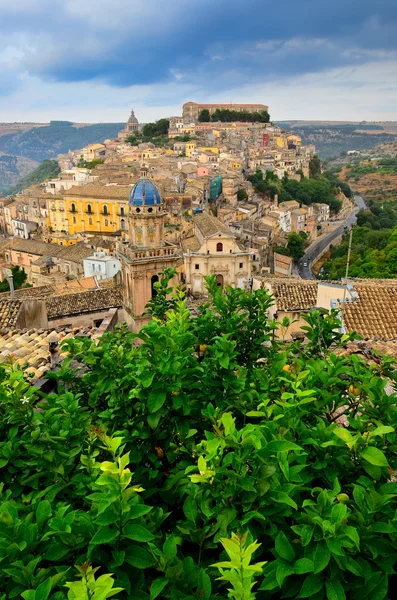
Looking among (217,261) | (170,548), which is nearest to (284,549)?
(170,548)

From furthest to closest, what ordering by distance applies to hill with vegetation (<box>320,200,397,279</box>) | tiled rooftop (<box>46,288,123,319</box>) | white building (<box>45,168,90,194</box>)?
white building (<box>45,168,90,194</box>) < hill with vegetation (<box>320,200,397,279</box>) < tiled rooftop (<box>46,288,123,319</box>)

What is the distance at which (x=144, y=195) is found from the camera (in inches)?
896

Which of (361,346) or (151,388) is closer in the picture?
(151,388)

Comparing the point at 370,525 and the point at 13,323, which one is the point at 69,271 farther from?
the point at 370,525

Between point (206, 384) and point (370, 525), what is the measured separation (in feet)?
5.47

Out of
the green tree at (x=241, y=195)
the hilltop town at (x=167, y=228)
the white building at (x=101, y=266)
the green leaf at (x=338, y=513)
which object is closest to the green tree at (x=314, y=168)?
the hilltop town at (x=167, y=228)

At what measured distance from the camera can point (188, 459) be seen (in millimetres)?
3697

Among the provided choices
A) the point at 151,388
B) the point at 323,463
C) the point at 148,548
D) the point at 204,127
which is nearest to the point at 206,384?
the point at 151,388

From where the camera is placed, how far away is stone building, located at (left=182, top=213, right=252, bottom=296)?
36469mm

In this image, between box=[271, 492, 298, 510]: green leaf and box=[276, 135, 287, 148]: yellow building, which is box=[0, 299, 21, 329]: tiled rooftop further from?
box=[276, 135, 287, 148]: yellow building

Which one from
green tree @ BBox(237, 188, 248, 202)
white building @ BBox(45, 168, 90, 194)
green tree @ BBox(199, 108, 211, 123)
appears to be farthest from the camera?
green tree @ BBox(199, 108, 211, 123)

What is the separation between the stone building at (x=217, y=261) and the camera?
36.5 m

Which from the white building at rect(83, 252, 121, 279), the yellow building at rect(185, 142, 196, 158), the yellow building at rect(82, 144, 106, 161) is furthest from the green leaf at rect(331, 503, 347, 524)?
the yellow building at rect(82, 144, 106, 161)

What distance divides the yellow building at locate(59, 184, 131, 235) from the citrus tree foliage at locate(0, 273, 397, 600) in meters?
47.3
